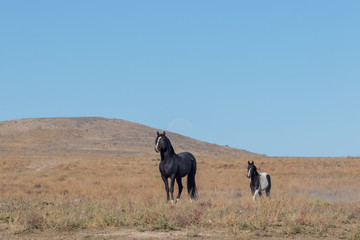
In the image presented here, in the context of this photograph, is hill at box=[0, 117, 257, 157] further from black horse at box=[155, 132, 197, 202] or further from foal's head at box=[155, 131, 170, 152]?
foal's head at box=[155, 131, 170, 152]

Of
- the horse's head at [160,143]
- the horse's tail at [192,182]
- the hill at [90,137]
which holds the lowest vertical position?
the horse's tail at [192,182]

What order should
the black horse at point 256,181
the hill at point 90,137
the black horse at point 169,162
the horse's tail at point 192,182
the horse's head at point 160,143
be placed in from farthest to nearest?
the hill at point 90,137
the horse's tail at point 192,182
the black horse at point 256,181
the black horse at point 169,162
the horse's head at point 160,143

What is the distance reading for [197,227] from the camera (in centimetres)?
1181

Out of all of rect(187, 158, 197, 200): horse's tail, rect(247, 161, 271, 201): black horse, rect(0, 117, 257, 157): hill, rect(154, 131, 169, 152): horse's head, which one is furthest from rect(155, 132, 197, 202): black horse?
rect(0, 117, 257, 157): hill

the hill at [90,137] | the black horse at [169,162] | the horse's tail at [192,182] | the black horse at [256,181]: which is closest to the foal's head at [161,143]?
the black horse at [169,162]

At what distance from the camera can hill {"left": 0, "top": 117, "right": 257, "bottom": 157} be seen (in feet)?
349

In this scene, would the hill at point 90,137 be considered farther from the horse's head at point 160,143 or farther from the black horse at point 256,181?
the horse's head at point 160,143

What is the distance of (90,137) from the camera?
124m

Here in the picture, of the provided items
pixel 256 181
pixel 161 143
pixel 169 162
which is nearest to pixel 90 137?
pixel 256 181

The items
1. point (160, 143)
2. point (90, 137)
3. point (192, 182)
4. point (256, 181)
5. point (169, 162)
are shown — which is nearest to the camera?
point (160, 143)

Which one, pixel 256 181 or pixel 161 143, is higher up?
pixel 161 143

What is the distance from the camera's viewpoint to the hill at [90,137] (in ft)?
349

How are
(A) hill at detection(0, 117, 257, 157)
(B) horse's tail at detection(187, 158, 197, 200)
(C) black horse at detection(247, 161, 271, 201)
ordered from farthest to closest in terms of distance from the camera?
(A) hill at detection(0, 117, 257, 157)
(B) horse's tail at detection(187, 158, 197, 200)
(C) black horse at detection(247, 161, 271, 201)

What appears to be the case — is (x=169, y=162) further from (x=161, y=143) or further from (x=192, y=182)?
(x=192, y=182)
